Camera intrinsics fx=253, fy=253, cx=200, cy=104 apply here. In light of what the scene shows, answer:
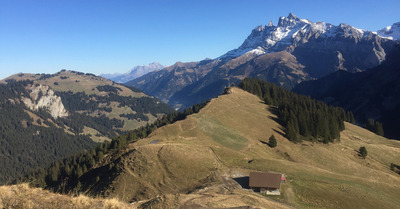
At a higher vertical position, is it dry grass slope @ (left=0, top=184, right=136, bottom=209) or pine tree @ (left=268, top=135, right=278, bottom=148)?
dry grass slope @ (left=0, top=184, right=136, bottom=209)

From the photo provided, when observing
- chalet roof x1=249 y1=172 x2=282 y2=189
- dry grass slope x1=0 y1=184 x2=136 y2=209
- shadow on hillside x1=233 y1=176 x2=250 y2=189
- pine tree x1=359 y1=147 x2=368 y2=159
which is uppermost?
dry grass slope x1=0 y1=184 x2=136 y2=209

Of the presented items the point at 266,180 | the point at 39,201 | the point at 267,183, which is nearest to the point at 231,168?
the point at 266,180

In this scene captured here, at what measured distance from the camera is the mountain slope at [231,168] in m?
53.9

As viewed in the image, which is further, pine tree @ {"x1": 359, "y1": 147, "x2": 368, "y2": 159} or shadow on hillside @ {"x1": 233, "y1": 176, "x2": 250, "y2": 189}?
pine tree @ {"x1": 359, "y1": 147, "x2": 368, "y2": 159}

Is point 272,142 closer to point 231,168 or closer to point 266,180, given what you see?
point 231,168

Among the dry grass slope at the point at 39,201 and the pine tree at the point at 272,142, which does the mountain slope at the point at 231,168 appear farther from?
the dry grass slope at the point at 39,201

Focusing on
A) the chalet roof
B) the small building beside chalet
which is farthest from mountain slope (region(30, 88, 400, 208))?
the chalet roof

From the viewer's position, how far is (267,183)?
55656mm

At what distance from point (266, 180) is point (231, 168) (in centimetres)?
1267

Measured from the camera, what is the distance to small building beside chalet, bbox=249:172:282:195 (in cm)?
5534

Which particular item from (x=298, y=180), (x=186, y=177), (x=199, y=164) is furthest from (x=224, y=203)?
(x=298, y=180)

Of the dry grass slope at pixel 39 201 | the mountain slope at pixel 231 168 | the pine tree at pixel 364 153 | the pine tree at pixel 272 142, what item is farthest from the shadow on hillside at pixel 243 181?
the pine tree at pixel 364 153

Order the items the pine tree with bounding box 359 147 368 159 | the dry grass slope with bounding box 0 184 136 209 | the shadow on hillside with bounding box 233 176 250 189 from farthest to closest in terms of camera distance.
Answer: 1. the pine tree with bounding box 359 147 368 159
2. the shadow on hillside with bounding box 233 176 250 189
3. the dry grass slope with bounding box 0 184 136 209

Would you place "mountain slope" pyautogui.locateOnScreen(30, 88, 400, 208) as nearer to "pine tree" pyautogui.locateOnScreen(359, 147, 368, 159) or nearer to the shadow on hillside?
the shadow on hillside
